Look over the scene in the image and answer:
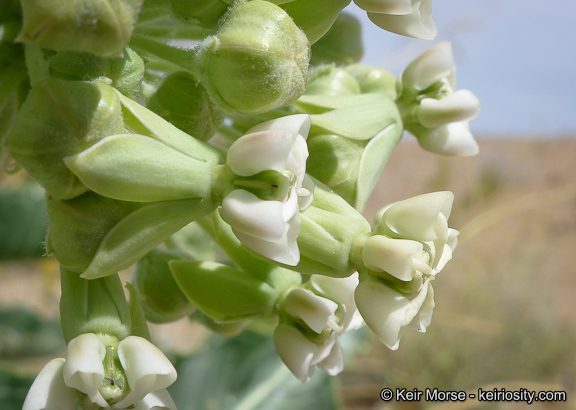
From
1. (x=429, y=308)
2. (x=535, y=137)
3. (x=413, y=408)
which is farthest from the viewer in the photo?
(x=535, y=137)

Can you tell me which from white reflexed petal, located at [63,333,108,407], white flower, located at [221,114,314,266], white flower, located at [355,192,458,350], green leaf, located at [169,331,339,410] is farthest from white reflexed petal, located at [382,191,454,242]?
green leaf, located at [169,331,339,410]

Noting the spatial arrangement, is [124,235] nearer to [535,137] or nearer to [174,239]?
[174,239]

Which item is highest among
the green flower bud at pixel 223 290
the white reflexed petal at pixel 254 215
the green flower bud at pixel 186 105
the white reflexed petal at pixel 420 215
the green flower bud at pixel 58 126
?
the green flower bud at pixel 58 126

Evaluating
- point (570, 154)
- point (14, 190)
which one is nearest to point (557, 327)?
point (14, 190)

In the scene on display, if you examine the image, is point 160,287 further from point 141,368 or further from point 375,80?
point 375,80

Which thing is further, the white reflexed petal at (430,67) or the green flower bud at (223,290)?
the white reflexed petal at (430,67)

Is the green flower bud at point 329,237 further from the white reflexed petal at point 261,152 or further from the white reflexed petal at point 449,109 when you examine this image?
the white reflexed petal at point 449,109

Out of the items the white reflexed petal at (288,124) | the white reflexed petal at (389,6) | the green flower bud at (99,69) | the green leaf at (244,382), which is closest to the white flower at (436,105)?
the white reflexed petal at (389,6)

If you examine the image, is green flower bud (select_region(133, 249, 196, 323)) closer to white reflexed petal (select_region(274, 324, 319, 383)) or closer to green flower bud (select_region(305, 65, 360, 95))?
white reflexed petal (select_region(274, 324, 319, 383))
